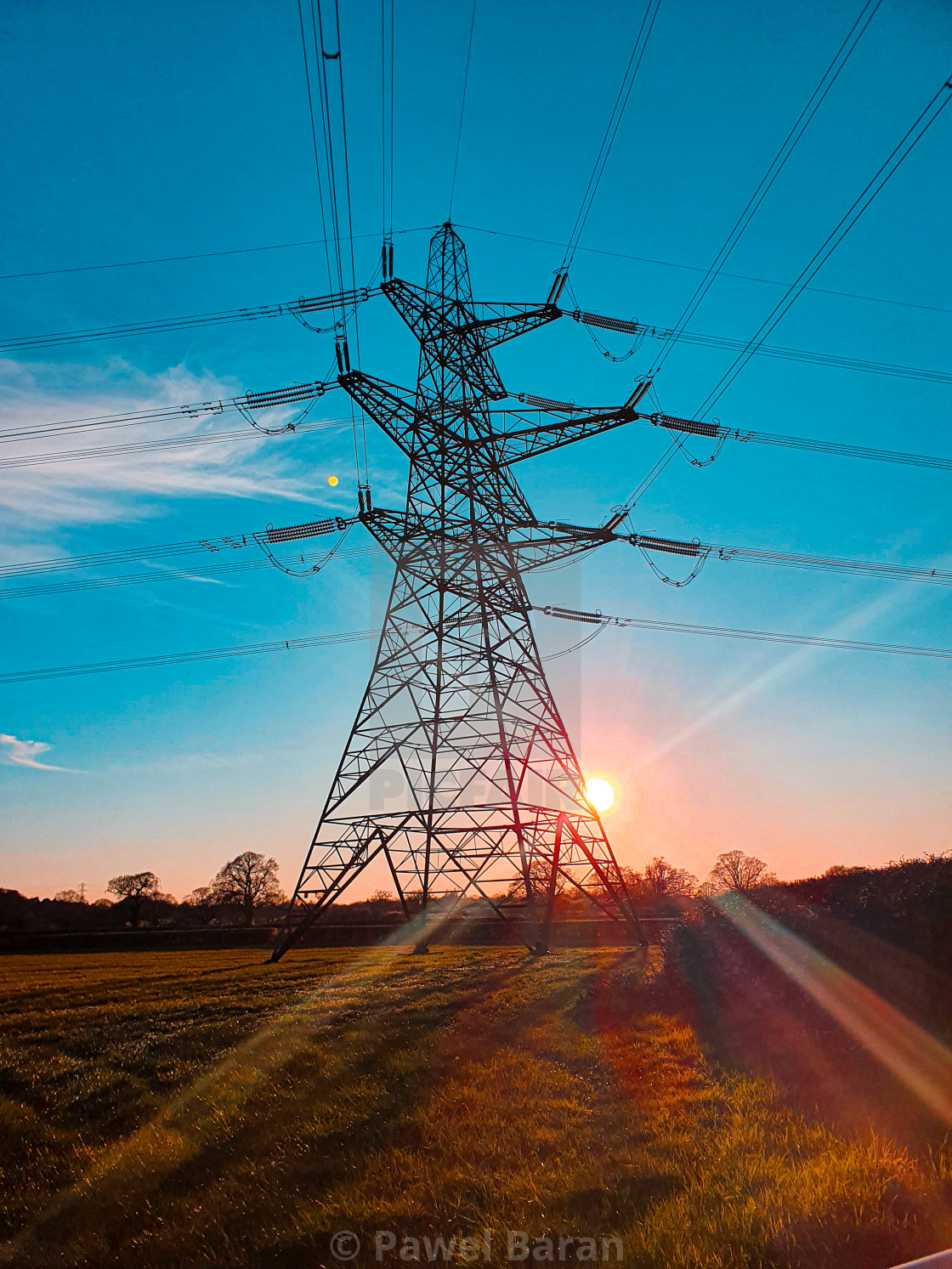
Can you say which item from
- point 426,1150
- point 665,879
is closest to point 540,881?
point 426,1150

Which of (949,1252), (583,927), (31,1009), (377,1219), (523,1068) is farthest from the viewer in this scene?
(583,927)

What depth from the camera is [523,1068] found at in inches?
329

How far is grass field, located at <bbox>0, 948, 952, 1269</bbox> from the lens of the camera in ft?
15.2

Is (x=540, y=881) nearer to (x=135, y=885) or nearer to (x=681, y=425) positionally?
(x=681, y=425)

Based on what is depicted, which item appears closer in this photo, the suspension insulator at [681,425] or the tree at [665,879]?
the suspension insulator at [681,425]

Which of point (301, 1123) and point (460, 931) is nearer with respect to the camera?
point (301, 1123)

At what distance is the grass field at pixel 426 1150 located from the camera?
183 inches

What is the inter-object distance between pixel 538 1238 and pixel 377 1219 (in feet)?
4.25

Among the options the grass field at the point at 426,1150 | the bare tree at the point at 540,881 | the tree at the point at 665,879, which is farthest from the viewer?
the tree at the point at 665,879

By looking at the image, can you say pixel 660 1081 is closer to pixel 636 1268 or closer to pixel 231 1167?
pixel 636 1268

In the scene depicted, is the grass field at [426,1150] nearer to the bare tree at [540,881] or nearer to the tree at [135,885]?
the bare tree at [540,881]

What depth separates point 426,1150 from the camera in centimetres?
614

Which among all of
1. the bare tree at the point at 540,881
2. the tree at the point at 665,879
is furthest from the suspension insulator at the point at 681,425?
the tree at the point at 665,879

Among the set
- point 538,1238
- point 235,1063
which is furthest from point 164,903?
point 538,1238
